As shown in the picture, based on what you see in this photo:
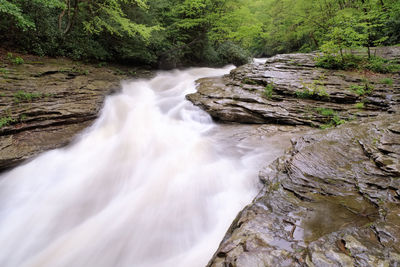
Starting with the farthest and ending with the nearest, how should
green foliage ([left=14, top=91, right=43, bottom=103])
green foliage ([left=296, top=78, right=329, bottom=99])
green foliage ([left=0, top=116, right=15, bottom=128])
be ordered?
1. green foliage ([left=296, top=78, right=329, bottom=99])
2. green foliage ([left=14, top=91, right=43, bottom=103])
3. green foliage ([left=0, top=116, right=15, bottom=128])

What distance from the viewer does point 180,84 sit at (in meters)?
9.28

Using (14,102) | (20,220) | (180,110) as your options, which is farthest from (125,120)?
(20,220)

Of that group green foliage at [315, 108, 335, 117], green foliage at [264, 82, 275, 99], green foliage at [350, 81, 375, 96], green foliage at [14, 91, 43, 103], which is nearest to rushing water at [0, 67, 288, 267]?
green foliage at [14, 91, 43, 103]

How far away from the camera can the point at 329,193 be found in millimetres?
2283

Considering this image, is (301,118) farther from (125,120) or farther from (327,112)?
(125,120)

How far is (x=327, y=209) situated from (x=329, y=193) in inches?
13.5

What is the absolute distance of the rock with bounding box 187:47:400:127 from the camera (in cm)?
499

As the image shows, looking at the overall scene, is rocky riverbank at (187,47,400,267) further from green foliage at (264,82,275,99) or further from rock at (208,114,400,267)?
green foliage at (264,82,275,99)

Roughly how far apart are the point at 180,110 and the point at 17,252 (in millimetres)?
5293

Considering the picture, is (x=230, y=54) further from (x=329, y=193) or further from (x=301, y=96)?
(x=329, y=193)

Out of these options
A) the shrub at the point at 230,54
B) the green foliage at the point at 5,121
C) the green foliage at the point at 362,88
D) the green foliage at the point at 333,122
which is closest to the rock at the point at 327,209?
the green foliage at the point at 333,122

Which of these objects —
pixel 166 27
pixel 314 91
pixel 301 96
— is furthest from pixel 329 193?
pixel 166 27

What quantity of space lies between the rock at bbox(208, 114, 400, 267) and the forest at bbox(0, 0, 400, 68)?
5.25 m

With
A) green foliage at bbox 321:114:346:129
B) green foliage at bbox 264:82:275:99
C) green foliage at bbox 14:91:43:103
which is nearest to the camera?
green foliage at bbox 14:91:43:103
